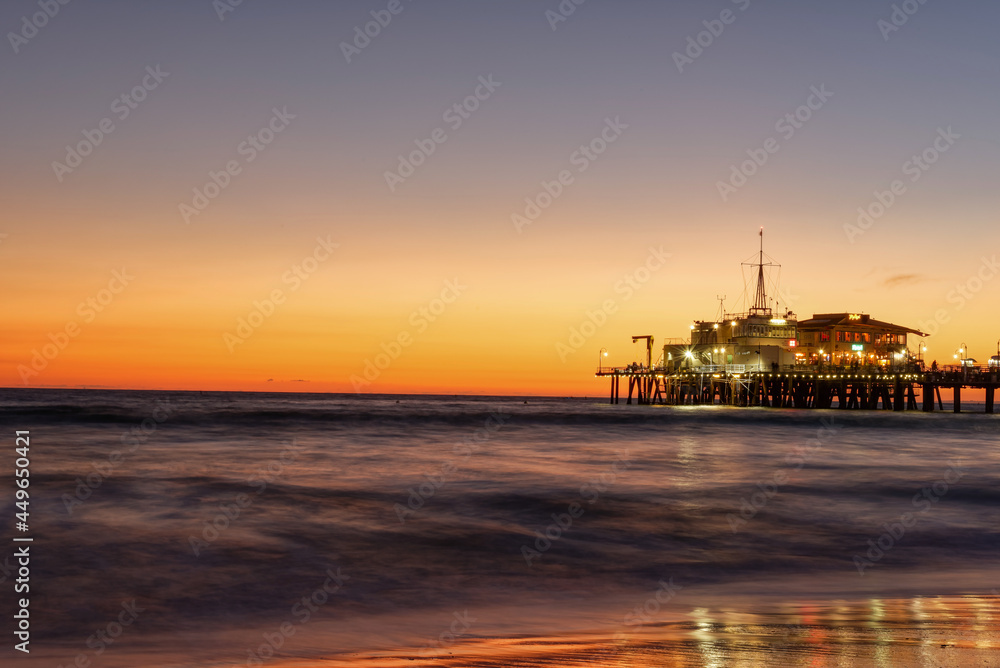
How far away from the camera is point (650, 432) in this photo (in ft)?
175

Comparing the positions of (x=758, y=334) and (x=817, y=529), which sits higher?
(x=758, y=334)

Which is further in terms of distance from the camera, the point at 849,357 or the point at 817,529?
the point at 849,357

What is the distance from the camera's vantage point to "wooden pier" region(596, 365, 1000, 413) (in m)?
82.9

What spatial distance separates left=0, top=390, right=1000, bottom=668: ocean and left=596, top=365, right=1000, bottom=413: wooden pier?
2344 inches

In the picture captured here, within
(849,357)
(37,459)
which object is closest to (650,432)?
(37,459)

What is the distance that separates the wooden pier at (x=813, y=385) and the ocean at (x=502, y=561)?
195 ft

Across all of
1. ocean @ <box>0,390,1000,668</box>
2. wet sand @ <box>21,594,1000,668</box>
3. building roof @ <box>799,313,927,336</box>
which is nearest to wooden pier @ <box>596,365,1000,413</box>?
building roof @ <box>799,313,927,336</box>

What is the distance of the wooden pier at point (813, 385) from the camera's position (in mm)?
82875

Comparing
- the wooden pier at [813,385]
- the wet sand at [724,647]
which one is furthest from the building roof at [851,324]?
the wet sand at [724,647]

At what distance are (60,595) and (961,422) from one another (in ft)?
231

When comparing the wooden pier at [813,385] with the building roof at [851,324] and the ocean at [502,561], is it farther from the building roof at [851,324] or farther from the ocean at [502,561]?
the ocean at [502,561]

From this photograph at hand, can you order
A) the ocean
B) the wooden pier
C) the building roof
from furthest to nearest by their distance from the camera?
the building roof
the wooden pier
the ocean

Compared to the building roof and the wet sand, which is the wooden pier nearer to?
the building roof

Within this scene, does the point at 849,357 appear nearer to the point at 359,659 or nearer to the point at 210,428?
the point at 210,428
